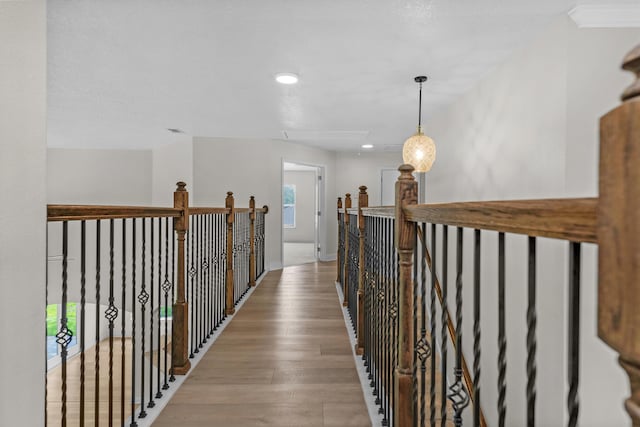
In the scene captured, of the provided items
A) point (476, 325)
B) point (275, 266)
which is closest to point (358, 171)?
point (275, 266)

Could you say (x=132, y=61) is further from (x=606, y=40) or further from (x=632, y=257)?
(x=632, y=257)

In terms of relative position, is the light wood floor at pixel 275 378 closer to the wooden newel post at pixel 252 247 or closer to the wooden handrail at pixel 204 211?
the wooden handrail at pixel 204 211

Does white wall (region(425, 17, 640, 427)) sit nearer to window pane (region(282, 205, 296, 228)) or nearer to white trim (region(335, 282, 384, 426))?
white trim (region(335, 282, 384, 426))

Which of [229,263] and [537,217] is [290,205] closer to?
[229,263]

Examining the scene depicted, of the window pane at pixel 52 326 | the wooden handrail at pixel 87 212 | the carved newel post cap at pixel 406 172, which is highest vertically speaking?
the carved newel post cap at pixel 406 172

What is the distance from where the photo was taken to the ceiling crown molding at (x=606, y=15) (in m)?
2.29

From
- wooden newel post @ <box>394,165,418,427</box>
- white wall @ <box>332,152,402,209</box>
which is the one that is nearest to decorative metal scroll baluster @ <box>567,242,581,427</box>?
wooden newel post @ <box>394,165,418,427</box>

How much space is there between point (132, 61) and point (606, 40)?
3.38 meters

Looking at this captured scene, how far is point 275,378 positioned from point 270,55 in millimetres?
2356

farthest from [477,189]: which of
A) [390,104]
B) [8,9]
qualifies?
[8,9]

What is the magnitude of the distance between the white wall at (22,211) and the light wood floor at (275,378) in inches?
33.5

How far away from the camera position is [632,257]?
0.38 metres

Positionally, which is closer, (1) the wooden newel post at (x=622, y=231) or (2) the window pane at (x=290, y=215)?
(1) the wooden newel post at (x=622, y=231)

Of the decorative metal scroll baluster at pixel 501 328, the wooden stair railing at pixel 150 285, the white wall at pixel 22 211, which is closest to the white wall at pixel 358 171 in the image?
the wooden stair railing at pixel 150 285
